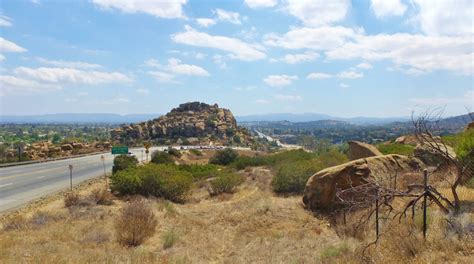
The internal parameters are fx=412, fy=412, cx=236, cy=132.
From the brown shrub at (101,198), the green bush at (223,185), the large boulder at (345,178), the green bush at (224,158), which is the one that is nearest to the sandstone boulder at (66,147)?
the green bush at (224,158)

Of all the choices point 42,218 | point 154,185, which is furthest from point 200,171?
point 42,218

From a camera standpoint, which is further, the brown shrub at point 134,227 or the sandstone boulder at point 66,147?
the sandstone boulder at point 66,147

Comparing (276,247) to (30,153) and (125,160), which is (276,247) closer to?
(125,160)

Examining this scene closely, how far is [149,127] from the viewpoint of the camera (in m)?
126

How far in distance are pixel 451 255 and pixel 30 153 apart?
57120 millimetres

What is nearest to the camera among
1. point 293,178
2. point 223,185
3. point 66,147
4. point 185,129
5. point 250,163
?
point 293,178

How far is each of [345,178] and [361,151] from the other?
7.87 m

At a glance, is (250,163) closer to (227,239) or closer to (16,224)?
(227,239)

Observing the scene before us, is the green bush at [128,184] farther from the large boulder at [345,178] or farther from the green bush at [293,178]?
the large boulder at [345,178]

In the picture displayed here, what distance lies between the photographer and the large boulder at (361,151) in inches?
917

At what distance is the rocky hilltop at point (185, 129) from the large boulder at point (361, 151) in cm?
8861

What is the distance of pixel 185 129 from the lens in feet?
426

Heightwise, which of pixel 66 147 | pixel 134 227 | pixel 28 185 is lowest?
pixel 66 147

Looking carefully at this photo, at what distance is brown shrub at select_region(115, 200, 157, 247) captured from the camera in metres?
12.8
